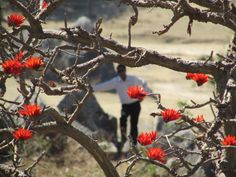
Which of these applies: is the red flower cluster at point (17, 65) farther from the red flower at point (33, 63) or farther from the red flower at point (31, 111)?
the red flower at point (31, 111)

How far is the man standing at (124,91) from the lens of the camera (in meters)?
8.73

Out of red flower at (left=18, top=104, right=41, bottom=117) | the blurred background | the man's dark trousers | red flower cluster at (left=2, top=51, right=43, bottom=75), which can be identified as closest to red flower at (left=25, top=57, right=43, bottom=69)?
red flower cluster at (left=2, top=51, right=43, bottom=75)

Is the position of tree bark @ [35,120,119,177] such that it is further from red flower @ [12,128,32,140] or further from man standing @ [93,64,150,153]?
man standing @ [93,64,150,153]

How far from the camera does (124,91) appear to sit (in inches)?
344

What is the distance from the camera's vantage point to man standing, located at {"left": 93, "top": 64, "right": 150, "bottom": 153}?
8.73 meters

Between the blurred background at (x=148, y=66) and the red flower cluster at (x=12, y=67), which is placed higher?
the red flower cluster at (x=12, y=67)

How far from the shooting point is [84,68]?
13.5 ft

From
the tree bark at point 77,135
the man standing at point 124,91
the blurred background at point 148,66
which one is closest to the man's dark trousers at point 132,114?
the man standing at point 124,91

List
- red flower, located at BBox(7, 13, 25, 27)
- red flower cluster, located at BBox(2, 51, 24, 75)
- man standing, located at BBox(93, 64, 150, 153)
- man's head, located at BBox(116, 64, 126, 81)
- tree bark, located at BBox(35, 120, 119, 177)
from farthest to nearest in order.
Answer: man standing, located at BBox(93, 64, 150, 153), man's head, located at BBox(116, 64, 126, 81), red flower, located at BBox(7, 13, 25, 27), tree bark, located at BBox(35, 120, 119, 177), red flower cluster, located at BBox(2, 51, 24, 75)

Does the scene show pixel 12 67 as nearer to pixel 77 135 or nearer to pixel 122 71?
pixel 77 135

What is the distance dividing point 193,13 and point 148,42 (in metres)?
19.1

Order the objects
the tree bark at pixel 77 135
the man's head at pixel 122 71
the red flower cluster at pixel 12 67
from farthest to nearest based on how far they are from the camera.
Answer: the man's head at pixel 122 71, the tree bark at pixel 77 135, the red flower cluster at pixel 12 67

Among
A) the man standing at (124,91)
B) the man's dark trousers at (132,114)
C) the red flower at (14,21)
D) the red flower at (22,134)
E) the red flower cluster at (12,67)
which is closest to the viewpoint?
the red flower at (22,134)

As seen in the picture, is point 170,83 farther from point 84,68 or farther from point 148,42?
point 84,68
